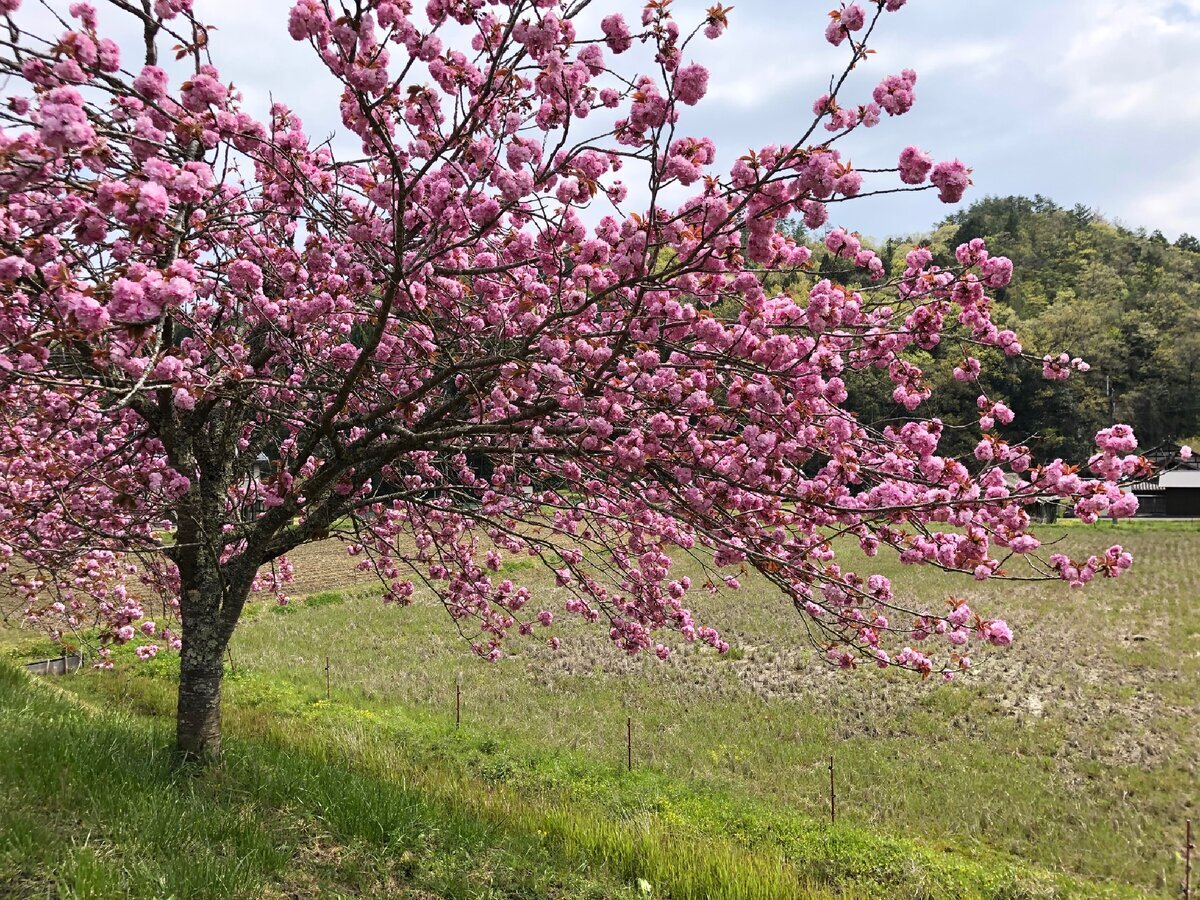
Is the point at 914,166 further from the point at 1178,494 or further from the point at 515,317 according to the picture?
the point at 1178,494

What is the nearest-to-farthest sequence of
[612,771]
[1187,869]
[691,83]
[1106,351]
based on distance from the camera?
Result: [691,83] → [1187,869] → [612,771] → [1106,351]

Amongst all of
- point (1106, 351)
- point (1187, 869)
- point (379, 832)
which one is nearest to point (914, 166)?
point (379, 832)

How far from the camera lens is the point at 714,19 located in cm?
322

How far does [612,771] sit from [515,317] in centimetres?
736

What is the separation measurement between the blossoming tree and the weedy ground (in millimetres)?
1550

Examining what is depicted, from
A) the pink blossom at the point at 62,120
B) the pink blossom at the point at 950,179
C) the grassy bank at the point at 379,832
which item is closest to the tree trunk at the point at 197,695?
the grassy bank at the point at 379,832

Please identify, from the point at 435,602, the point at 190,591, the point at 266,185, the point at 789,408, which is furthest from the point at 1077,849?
the point at 435,602

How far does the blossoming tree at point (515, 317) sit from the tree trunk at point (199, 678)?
2 cm

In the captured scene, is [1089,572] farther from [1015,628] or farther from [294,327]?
[1015,628]

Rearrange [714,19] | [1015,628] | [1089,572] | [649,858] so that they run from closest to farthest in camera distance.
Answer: [714,19], [1089,572], [649,858], [1015,628]

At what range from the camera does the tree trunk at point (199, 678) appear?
19.5 feet

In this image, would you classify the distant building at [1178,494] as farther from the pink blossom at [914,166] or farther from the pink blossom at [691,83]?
the pink blossom at [691,83]

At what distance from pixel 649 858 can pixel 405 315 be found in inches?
204

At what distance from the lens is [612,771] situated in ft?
31.5
